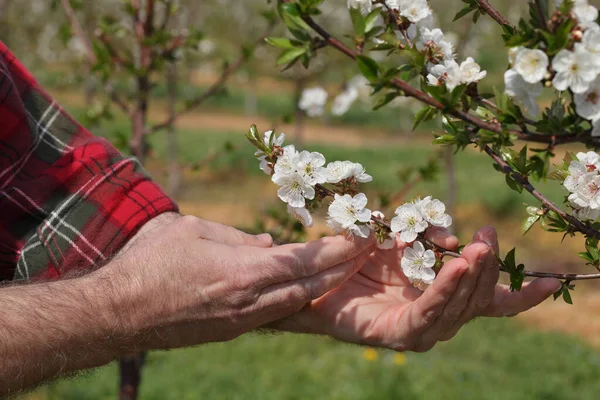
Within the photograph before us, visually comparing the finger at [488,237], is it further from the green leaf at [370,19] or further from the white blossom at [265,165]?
the green leaf at [370,19]

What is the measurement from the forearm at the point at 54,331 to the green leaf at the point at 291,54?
2.57ft

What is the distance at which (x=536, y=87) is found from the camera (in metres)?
1.06

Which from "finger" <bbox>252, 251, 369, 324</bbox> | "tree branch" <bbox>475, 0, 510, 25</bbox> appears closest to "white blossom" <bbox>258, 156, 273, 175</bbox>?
"finger" <bbox>252, 251, 369, 324</bbox>

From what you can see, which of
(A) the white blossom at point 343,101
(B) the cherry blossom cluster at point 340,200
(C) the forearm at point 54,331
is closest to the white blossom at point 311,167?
(B) the cherry blossom cluster at point 340,200

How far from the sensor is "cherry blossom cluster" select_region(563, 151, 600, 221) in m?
1.25

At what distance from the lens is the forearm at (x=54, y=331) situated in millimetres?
1434

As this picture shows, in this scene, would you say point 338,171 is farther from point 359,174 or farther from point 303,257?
point 303,257

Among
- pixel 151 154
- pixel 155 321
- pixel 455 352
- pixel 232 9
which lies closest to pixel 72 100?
pixel 232 9

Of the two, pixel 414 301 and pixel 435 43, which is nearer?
pixel 435 43

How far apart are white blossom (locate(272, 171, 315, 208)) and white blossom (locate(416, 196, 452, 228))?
0.26 metres

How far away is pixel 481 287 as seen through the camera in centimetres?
159

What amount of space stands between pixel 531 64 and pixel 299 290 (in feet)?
2.92

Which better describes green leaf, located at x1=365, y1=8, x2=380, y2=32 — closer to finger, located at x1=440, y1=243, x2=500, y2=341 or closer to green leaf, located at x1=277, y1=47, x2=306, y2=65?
green leaf, located at x1=277, y1=47, x2=306, y2=65

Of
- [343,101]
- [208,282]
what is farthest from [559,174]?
[343,101]
